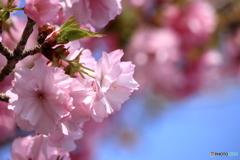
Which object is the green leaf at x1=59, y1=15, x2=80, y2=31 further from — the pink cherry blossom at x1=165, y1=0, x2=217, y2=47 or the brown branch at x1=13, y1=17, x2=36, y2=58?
the pink cherry blossom at x1=165, y1=0, x2=217, y2=47

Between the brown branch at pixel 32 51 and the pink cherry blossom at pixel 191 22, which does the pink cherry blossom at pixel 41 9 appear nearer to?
the brown branch at pixel 32 51

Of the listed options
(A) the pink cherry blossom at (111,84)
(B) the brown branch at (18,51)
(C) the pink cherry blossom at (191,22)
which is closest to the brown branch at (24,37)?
(B) the brown branch at (18,51)

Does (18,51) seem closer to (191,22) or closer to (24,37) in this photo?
(24,37)

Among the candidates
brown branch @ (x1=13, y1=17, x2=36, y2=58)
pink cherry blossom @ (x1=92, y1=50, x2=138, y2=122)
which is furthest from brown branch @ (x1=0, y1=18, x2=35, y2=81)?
pink cherry blossom @ (x1=92, y1=50, x2=138, y2=122)

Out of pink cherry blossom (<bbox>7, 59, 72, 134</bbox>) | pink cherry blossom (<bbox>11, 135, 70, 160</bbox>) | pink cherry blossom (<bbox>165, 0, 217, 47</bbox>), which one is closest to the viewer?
pink cherry blossom (<bbox>7, 59, 72, 134</bbox>)

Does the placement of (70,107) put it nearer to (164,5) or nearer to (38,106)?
(38,106)

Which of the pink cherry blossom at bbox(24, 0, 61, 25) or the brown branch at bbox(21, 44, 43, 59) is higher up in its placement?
the pink cherry blossom at bbox(24, 0, 61, 25)

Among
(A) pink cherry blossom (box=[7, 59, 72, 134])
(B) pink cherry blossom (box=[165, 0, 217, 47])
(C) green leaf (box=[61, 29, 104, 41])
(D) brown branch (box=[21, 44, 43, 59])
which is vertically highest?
(B) pink cherry blossom (box=[165, 0, 217, 47])
